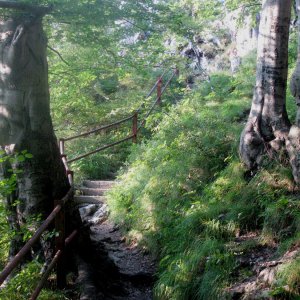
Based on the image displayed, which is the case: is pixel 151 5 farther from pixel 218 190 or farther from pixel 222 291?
pixel 222 291

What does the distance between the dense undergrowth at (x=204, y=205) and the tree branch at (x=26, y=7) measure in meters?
3.36

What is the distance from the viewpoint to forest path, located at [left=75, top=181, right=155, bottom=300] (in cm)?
457

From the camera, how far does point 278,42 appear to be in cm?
526

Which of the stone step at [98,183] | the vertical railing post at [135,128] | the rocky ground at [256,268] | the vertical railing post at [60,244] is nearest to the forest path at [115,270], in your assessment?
the vertical railing post at [60,244]

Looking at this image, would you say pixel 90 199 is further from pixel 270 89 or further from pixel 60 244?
pixel 270 89

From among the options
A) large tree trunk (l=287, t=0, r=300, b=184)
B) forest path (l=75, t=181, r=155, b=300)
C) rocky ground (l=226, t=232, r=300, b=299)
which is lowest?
forest path (l=75, t=181, r=155, b=300)

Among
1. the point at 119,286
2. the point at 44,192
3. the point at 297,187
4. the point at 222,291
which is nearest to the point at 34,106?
the point at 44,192

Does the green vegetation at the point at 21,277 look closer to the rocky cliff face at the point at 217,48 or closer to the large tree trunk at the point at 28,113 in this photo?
the large tree trunk at the point at 28,113

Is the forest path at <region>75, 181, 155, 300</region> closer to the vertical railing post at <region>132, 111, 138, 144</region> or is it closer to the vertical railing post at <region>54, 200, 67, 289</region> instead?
the vertical railing post at <region>54, 200, 67, 289</region>

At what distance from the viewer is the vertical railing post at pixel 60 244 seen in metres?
4.28

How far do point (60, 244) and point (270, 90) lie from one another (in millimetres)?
3659

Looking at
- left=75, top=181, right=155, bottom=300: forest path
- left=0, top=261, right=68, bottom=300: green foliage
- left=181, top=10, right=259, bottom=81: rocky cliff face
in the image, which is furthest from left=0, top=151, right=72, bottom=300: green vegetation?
left=181, top=10, right=259, bottom=81: rocky cliff face

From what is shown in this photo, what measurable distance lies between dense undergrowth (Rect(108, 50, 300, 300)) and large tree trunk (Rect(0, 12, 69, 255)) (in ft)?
6.13

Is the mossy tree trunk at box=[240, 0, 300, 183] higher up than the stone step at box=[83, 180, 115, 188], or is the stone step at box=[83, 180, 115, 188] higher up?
the mossy tree trunk at box=[240, 0, 300, 183]
